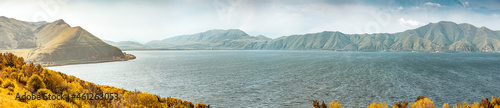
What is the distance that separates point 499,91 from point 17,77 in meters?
96.0

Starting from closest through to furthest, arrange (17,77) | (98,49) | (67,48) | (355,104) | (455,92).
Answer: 1. (17,77)
2. (355,104)
3. (455,92)
4. (67,48)
5. (98,49)

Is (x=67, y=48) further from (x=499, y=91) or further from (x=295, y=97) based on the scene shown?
(x=499, y=91)

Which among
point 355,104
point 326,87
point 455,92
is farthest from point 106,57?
point 455,92

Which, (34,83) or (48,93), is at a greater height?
(34,83)

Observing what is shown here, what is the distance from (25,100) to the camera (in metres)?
20.8

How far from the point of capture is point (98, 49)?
629 feet

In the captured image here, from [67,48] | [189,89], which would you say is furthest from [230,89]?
[67,48]

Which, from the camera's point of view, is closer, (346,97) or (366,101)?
(366,101)

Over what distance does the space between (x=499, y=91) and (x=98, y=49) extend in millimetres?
230457

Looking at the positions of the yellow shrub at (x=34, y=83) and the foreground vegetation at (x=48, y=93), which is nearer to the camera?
the foreground vegetation at (x=48, y=93)

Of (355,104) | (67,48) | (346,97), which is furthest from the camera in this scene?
(67,48)

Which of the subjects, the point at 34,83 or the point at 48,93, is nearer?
the point at 48,93

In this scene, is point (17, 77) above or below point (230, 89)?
above

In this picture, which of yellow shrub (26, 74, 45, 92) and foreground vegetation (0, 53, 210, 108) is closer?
foreground vegetation (0, 53, 210, 108)
